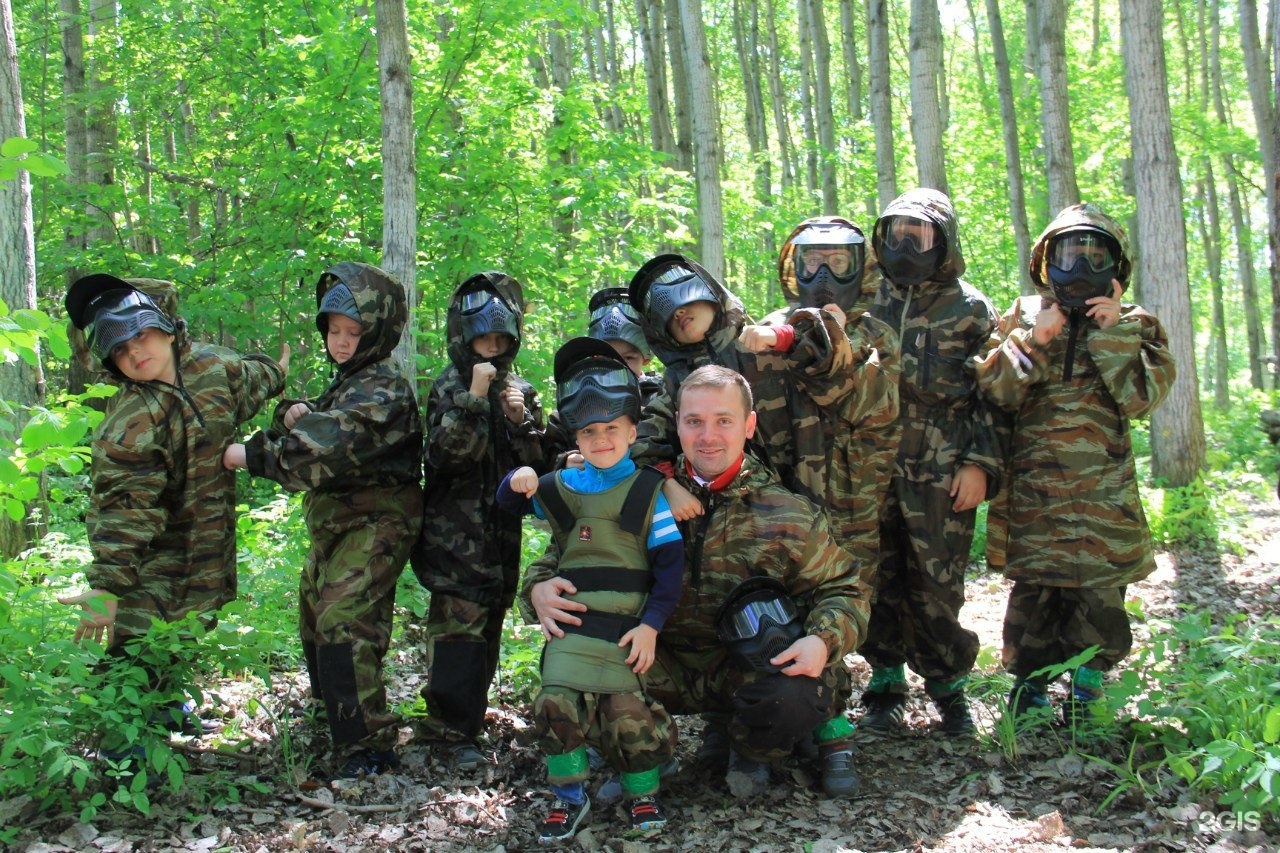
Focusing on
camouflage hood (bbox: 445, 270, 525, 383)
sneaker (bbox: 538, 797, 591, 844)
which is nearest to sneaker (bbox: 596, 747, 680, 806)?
sneaker (bbox: 538, 797, 591, 844)

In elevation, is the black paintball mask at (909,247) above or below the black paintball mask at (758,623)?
above

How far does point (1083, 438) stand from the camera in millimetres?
4418

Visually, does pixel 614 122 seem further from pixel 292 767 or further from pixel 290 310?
pixel 292 767

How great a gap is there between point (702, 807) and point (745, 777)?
8.4 inches

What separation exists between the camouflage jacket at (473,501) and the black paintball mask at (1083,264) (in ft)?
8.22

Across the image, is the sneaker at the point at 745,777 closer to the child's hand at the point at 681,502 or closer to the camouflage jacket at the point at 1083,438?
the child's hand at the point at 681,502

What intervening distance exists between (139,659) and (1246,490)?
1187 centimetres

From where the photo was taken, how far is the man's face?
3.70m

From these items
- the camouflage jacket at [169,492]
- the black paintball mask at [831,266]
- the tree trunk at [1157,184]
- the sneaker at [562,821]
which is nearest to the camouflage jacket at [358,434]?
the camouflage jacket at [169,492]

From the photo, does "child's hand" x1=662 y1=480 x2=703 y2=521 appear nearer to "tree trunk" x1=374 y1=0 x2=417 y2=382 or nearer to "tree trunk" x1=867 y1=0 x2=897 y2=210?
"tree trunk" x1=374 y1=0 x2=417 y2=382

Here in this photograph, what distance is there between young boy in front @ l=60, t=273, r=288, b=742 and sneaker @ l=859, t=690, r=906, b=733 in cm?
312

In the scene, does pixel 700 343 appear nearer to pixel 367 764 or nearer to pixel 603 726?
pixel 603 726

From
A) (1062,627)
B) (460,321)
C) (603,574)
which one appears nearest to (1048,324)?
(1062,627)

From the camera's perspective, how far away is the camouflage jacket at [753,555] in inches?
150
